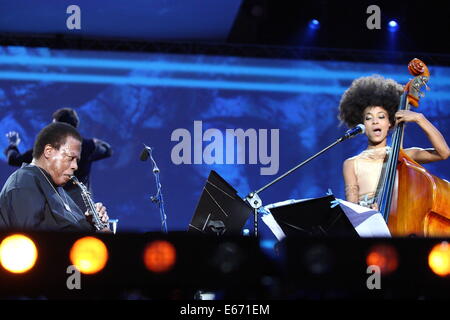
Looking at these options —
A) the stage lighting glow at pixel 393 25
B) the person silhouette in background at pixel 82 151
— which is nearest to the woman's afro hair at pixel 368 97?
the stage lighting glow at pixel 393 25

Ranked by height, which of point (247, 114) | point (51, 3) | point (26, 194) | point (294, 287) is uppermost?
point (51, 3)

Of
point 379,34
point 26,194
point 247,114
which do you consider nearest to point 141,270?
point 26,194

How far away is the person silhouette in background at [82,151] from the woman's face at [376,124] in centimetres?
286

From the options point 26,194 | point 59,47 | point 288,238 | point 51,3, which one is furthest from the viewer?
point 59,47

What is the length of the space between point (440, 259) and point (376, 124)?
2.71 m

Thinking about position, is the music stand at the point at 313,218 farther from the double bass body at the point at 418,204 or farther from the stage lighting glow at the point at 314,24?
the stage lighting glow at the point at 314,24

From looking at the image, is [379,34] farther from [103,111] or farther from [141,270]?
[141,270]

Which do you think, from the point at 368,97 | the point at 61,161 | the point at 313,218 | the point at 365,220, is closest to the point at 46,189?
the point at 61,161

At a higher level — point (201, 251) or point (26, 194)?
point (26, 194)

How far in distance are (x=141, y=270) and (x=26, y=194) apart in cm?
167

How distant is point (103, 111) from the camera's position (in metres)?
6.21

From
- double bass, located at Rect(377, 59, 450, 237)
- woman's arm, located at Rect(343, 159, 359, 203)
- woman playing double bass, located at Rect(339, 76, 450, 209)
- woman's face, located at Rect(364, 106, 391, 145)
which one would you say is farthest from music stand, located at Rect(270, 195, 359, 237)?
woman's face, located at Rect(364, 106, 391, 145)

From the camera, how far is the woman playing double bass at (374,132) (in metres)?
3.14

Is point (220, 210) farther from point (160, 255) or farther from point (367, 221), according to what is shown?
point (160, 255)
